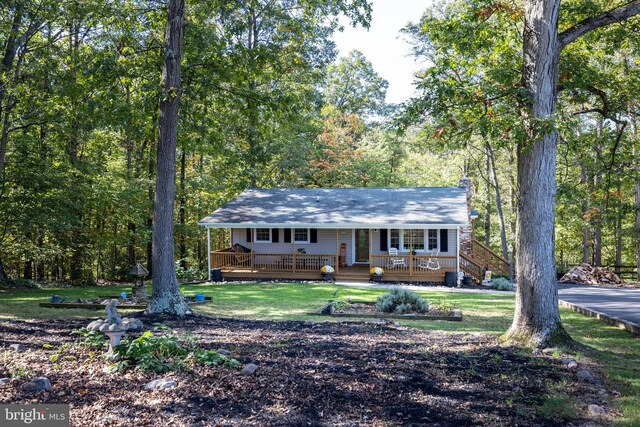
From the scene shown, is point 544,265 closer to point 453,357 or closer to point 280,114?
point 453,357

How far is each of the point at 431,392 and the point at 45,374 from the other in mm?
3913

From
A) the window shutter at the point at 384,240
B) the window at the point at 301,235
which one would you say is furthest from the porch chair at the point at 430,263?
the window at the point at 301,235

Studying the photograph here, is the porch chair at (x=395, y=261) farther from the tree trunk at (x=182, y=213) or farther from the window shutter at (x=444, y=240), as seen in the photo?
the tree trunk at (x=182, y=213)

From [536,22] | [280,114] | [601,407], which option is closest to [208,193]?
[280,114]

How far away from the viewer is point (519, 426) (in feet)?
12.7

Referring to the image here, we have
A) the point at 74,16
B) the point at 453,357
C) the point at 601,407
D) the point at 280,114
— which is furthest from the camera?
the point at 280,114

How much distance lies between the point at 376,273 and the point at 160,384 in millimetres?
15978

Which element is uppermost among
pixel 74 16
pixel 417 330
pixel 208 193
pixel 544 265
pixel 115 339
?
pixel 74 16

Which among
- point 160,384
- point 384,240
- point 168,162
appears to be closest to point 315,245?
point 384,240

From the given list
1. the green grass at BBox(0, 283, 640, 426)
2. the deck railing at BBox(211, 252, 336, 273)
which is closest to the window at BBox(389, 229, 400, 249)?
the deck railing at BBox(211, 252, 336, 273)

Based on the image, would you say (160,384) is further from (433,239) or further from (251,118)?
(433,239)

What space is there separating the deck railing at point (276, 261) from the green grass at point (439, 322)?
2.45m

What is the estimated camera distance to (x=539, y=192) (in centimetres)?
704

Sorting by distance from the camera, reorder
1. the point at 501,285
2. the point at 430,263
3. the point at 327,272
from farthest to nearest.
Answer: the point at 430,263 → the point at 327,272 → the point at 501,285
